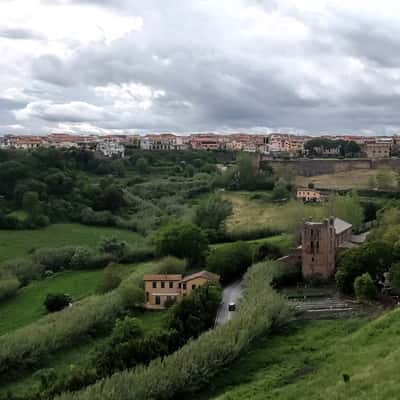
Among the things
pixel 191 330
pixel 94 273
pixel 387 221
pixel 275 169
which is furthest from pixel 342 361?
pixel 275 169

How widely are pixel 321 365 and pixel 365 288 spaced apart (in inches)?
349

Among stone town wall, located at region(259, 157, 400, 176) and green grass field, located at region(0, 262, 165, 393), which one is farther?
stone town wall, located at region(259, 157, 400, 176)

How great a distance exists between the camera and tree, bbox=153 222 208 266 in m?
42.8

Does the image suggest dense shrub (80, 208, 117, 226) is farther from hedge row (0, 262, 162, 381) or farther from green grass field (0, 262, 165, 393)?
hedge row (0, 262, 162, 381)

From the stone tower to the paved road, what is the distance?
170 inches

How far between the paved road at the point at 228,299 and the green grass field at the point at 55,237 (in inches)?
623

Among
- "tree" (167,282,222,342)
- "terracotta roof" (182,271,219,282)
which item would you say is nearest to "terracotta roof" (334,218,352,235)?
"terracotta roof" (182,271,219,282)

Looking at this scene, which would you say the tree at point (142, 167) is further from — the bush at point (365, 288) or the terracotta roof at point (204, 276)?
the bush at point (365, 288)

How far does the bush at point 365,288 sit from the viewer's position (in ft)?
99.6

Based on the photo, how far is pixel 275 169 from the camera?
8406 cm

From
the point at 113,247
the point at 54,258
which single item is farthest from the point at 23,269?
the point at 113,247

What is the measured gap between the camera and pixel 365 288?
30312 mm

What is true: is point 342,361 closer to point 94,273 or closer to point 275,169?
point 94,273

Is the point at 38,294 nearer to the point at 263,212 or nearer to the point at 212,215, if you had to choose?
the point at 212,215
